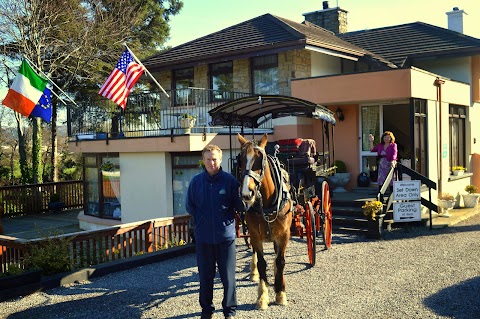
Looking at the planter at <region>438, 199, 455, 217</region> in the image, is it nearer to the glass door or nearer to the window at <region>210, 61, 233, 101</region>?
the glass door

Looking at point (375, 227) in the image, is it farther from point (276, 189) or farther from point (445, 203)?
point (276, 189)

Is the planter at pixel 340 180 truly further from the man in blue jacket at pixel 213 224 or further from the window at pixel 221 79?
the man in blue jacket at pixel 213 224

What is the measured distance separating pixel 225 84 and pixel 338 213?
7750mm

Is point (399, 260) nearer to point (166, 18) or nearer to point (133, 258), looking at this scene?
point (133, 258)

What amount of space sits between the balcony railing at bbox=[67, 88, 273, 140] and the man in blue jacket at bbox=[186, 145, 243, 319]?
832cm

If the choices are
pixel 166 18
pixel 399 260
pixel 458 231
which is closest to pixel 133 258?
pixel 399 260

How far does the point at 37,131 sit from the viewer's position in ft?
79.3

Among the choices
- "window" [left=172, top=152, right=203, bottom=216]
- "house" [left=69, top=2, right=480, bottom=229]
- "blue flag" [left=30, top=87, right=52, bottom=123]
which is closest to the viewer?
"blue flag" [left=30, top=87, right=52, bottom=123]

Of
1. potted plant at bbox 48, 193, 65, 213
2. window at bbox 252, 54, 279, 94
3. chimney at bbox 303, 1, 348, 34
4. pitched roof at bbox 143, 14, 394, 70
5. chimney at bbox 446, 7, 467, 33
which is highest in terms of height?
chimney at bbox 303, 1, 348, 34

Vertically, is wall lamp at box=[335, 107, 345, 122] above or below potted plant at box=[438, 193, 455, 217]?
above

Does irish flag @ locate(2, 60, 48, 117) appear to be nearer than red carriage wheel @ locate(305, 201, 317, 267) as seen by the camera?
No

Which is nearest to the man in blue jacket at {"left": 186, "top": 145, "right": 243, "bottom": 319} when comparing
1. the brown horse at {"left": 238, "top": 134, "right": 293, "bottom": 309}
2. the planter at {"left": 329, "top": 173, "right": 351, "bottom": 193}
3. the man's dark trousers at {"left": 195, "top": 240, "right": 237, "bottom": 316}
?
the man's dark trousers at {"left": 195, "top": 240, "right": 237, "bottom": 316}

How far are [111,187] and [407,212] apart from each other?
9.39 meters

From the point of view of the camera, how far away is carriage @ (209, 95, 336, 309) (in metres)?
6.00
